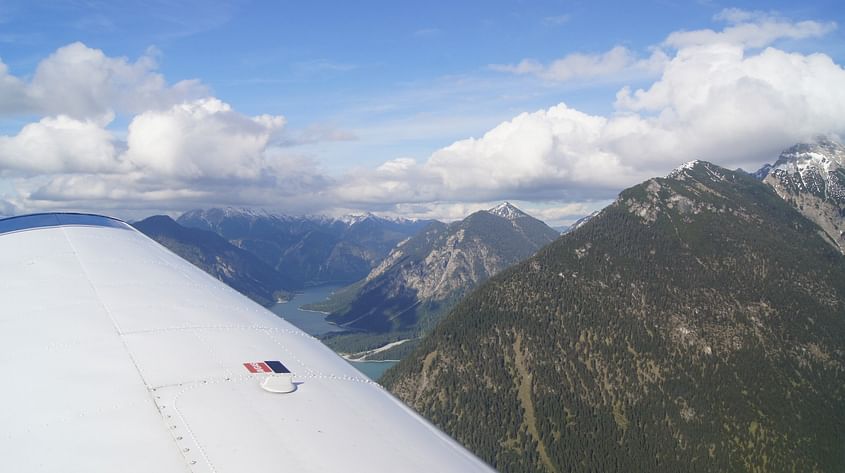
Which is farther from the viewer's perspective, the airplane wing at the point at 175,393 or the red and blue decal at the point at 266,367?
the red and blue decal at the point at 266,367

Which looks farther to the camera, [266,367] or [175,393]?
[266,367]

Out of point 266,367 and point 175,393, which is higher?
point 175,393

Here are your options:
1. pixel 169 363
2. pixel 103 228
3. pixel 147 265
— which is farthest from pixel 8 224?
pixel 169 363

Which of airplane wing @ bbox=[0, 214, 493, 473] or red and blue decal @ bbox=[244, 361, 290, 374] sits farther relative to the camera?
red and blue decal @ bbox=[244, 361, 290, 374]
